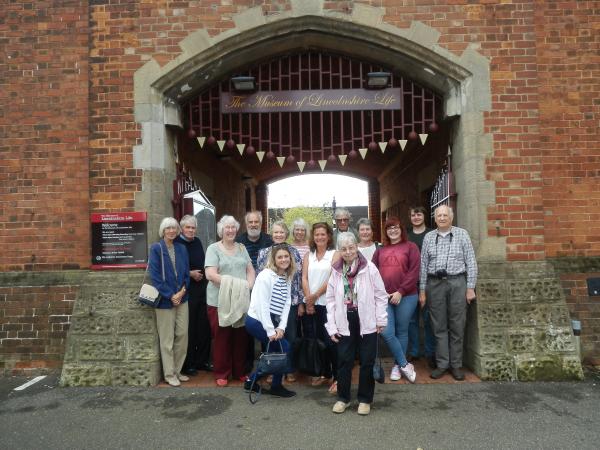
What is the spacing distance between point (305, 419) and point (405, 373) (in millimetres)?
1457

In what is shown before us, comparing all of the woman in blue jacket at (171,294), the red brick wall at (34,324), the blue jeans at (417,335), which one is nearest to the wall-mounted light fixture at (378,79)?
the blue jeans at (417,335)

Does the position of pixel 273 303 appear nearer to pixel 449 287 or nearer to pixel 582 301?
pixel 449 287

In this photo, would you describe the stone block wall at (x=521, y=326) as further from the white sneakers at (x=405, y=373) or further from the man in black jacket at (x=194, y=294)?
the man in black jacket at (x=194, y=294)

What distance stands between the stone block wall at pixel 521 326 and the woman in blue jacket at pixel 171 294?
10.8 feet

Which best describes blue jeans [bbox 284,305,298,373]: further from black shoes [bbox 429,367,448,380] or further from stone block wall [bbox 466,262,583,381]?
stone block wall [bbox 466,262,583,381]

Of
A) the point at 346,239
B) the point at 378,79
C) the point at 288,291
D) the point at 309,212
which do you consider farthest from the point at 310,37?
the point at 309,212

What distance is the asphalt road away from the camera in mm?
3586

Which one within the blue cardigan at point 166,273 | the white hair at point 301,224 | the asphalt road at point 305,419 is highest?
the white hair at point 301,224

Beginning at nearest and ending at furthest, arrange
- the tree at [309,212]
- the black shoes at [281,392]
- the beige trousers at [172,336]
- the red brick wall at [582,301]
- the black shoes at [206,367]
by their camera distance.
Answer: the black shoes at [281,392]
the beige trousers at [172,336]
the black shoes at [206,367]
the red brick wall at [582,301]
the tree at [309,212]

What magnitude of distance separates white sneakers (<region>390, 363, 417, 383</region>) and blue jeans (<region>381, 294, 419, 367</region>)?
0.20 feet

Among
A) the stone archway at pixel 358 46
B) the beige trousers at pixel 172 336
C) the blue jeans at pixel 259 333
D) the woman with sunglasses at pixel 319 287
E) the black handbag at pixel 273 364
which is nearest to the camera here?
the black handbag at pixel 273 364

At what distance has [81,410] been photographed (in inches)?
171

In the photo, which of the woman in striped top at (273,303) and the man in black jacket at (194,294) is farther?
the man in black jacket at (194,294)

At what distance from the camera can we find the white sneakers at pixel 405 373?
195 inches
